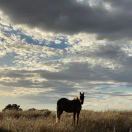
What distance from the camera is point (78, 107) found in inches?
1045

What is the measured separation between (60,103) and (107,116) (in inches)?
137

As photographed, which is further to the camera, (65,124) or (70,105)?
(70,105)

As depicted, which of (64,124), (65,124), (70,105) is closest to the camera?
(64,124)

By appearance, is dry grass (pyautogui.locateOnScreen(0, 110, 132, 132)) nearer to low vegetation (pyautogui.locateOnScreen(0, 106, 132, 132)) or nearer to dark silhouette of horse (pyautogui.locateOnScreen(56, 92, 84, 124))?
low vegetation (pyautogui.locateOnScreen(0, 106, 132, 132))

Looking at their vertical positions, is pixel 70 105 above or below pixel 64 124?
above

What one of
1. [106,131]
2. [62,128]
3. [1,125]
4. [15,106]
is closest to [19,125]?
[1,125]

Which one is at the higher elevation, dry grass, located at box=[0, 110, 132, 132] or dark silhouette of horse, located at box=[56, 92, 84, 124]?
dark silhouette of horse, located at box=[56, 92, 84, 124]

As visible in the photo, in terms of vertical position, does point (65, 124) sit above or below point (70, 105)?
below

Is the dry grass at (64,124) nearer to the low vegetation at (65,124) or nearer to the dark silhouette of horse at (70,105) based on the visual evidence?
the low vegetation at (65,124)

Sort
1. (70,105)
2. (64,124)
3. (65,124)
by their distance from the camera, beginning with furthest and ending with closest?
(70,105)
(65,124)
(64,124)

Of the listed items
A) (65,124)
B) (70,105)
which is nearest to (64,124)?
(65,124)

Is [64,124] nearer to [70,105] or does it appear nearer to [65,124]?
[65,124]

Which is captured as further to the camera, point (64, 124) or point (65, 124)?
point (65, 124)

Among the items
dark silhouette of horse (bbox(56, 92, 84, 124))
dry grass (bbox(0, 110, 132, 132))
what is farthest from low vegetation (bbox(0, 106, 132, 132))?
dark silhouette of horse (bbox(56, 92, 84, 124))
